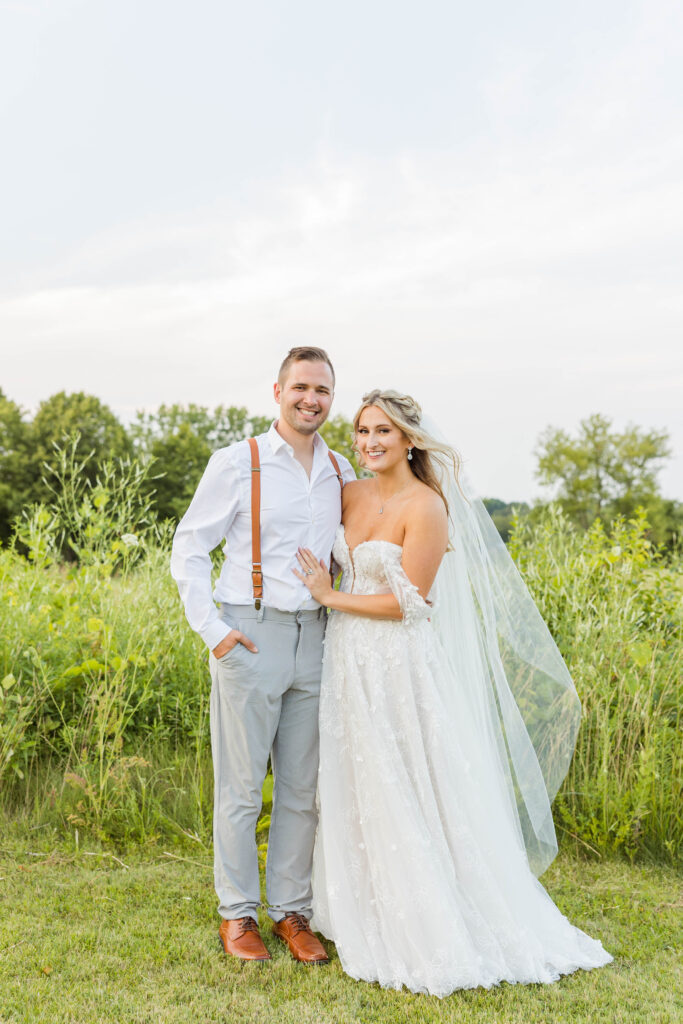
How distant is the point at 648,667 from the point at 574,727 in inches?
38.7

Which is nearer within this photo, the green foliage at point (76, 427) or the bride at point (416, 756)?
the bride at point (416, 756)

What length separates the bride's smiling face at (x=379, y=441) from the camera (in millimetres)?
3543

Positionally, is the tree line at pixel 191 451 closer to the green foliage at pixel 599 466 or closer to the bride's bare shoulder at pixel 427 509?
the green foliage at pixel 599 466

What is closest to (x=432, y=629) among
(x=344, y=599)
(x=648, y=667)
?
(x=344, y=599)

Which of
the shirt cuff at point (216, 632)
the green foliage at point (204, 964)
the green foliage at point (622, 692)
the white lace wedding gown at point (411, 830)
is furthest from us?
the green foliage at point (622, 692)

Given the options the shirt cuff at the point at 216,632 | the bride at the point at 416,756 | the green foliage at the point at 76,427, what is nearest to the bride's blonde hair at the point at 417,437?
the bride at the point at 416,756

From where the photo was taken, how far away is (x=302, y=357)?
354 cm

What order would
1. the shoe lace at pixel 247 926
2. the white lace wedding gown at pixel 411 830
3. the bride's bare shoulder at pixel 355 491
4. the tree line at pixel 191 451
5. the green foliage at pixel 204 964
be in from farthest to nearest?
the tree line at pixel 191 451 → the bride's bare shoulder at pixel 355 491 → the shoe lace at pixel 247 926 → the white lace wedding gown at pixel 411 830 → the green foliage at pixel 204 964

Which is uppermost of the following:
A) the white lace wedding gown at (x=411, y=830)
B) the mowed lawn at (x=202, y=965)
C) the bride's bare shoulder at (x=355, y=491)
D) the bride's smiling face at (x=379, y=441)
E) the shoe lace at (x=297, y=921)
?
the bride's smiling face at (x=379, y=441)

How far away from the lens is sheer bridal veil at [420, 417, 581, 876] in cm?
375

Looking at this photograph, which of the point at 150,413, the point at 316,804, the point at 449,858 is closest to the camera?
the point at 449,858

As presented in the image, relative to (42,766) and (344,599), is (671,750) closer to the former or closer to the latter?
(344,599)

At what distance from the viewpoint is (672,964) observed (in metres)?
3.48

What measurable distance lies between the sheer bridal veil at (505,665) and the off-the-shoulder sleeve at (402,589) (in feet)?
0.99
